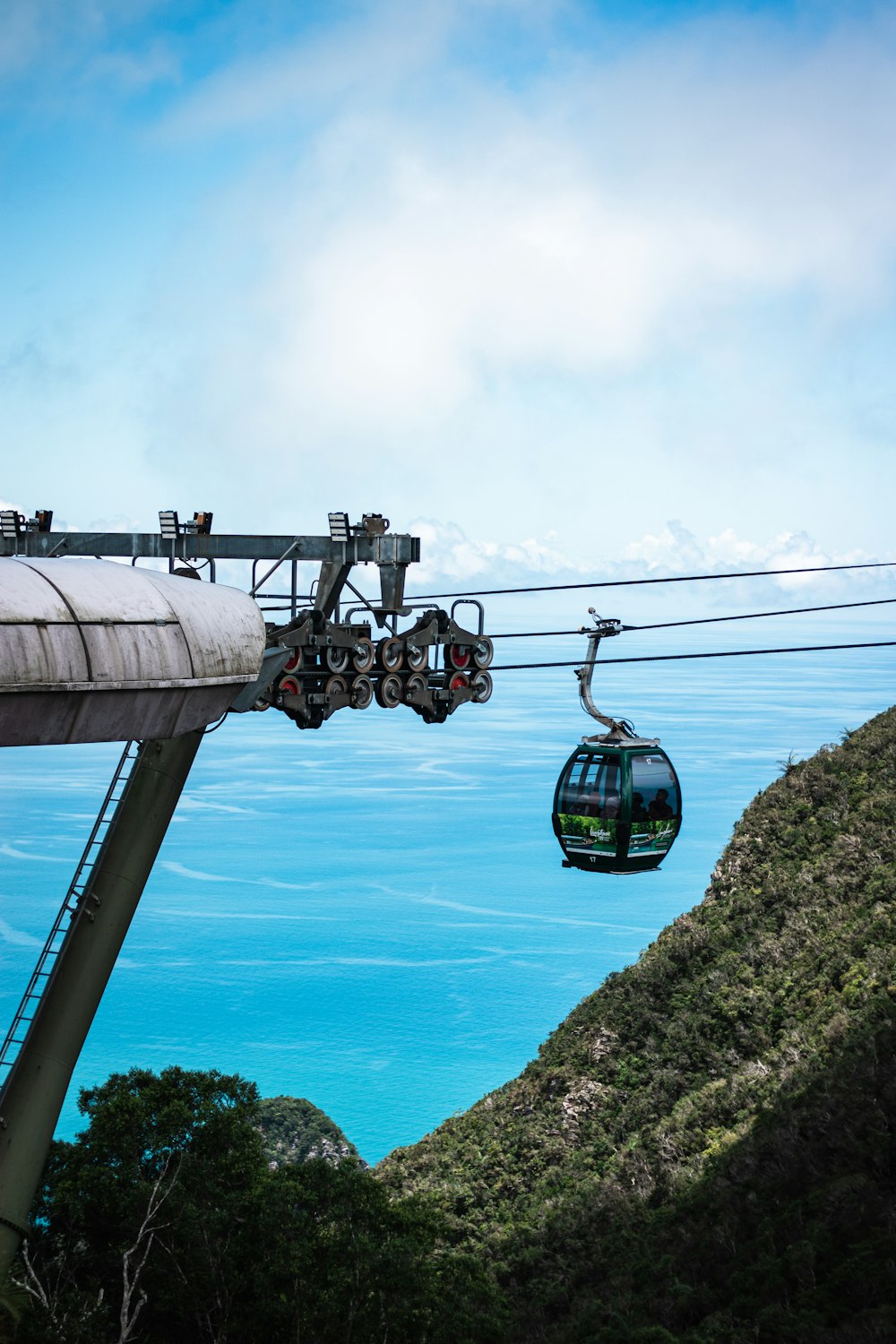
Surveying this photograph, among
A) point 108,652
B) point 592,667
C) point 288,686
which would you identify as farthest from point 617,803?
point 108,652

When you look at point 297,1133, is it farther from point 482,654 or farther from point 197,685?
point 197,685

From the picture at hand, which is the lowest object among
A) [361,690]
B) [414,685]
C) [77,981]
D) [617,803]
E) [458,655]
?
[77,981]

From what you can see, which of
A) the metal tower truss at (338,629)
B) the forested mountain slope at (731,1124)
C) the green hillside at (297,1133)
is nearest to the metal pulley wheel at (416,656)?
the metal tower truss at (338,629)

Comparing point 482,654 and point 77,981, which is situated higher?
point 482,654

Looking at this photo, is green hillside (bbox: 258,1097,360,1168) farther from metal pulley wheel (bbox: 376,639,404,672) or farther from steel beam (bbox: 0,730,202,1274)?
metal pulley wheel (bbox: 376,639,404,672)

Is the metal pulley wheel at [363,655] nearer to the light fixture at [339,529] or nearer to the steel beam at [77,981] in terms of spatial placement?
the light fixture at [339,529]

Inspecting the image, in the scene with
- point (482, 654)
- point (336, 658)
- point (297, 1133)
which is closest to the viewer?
point (336, 658)

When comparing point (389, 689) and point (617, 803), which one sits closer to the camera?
point (389, 689)

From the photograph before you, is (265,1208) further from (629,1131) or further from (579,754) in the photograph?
(629,1131)
